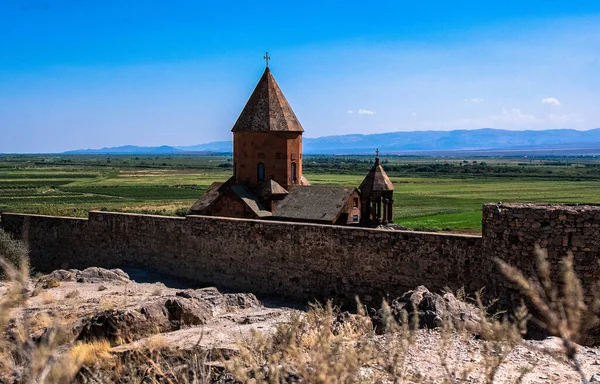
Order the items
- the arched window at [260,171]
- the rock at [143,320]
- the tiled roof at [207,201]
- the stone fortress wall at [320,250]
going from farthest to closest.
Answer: the arched window at [260,171] → the tiled roof at [207,201] → the stone fortress wall at [320,250] → the rock at [143,320]

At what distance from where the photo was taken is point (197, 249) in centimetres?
1418

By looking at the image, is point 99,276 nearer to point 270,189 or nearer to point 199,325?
point 199,325

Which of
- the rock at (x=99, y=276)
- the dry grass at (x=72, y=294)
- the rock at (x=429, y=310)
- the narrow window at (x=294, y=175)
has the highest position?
the narrow window at (x=294, y=175)

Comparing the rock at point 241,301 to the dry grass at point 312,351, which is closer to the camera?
the dry grass at point 312,351

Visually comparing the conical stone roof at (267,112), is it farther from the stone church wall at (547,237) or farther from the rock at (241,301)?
the stone church wall at (547,237)

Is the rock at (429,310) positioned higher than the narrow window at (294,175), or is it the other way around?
the narrow window at (294,175)

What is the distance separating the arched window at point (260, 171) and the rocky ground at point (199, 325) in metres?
8.39

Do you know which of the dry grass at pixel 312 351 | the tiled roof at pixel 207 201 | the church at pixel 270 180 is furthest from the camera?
the tiled roof at pixel 207 201

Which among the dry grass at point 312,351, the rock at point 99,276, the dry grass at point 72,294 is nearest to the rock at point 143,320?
the dry grass at point 312,351

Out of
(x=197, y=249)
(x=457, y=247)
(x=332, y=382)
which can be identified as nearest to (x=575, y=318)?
(x=332, y=382)

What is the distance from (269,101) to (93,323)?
14.4 metres

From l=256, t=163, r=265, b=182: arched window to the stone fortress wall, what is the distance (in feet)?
22.2

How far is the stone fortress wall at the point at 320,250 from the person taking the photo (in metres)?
8.36

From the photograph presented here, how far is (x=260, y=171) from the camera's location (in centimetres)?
2180
